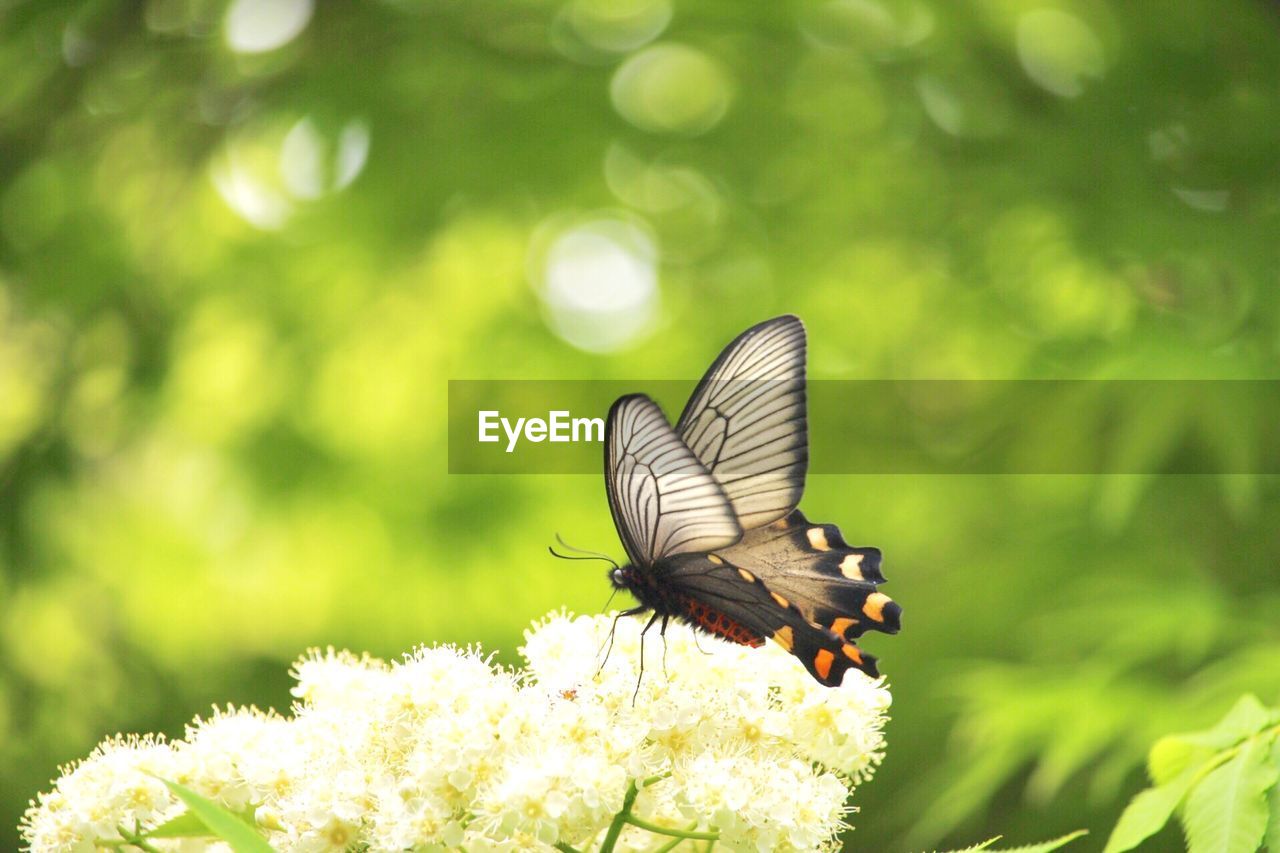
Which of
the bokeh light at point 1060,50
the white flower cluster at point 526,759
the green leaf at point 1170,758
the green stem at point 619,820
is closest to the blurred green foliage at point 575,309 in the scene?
the bokeh light at point 1060,50

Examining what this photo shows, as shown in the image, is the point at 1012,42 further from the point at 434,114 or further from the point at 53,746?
the point at 53,746

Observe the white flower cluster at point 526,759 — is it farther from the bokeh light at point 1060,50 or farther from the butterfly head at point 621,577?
the bokeh light at point 1060,50

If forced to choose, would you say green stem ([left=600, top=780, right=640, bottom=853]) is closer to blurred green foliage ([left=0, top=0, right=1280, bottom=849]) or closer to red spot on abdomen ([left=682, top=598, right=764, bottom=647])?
red spot on abdomen ([left=682, top=598, right=764, bottom=647])

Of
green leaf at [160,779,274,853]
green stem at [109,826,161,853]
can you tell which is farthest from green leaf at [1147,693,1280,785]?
green stem at [109,826,161,853]

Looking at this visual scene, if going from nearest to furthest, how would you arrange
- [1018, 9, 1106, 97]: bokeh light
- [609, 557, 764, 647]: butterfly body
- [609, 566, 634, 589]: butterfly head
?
[609, 557, 764, 647]: butterfly body → [609, 566, 634, 589]: butterfly head → [1018, 9, 1106, 97]: bokeh light

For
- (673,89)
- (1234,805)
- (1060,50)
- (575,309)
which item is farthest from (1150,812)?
(673,89)

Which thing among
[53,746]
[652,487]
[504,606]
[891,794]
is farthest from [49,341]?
[652,487]
